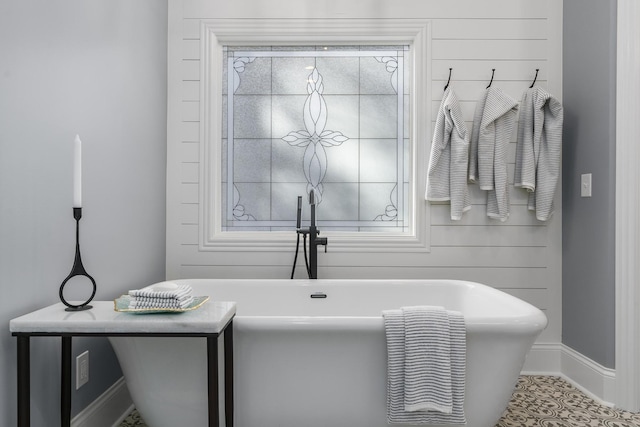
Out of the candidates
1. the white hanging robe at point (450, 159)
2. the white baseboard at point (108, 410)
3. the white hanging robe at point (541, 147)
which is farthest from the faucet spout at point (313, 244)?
the white hanging robe at point (541, 147)

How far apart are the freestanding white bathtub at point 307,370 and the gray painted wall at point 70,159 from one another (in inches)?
13.8

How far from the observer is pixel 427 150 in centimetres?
258

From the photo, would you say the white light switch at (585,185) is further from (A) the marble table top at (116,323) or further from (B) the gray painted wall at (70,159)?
(B) the gray painted wall at (70,159)

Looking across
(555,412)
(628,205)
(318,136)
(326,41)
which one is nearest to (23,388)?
(318,136)

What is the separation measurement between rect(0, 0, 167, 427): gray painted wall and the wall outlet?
0.03 metres

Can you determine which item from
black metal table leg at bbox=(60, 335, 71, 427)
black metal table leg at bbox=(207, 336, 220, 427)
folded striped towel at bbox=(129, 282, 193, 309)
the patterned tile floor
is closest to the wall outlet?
black metal table leg at bbox=(60, 335, 71, 427)

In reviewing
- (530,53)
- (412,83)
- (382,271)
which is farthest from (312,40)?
(382,271)

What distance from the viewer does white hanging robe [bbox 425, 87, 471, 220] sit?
2.43 metres

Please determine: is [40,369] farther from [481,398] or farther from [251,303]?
[481,398]

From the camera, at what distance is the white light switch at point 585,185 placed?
228 centimetres

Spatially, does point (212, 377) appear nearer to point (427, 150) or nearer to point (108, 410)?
point (108, 410)

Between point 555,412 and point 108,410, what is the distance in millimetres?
2072

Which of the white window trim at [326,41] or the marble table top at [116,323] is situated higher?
the white window trim at [326,41]

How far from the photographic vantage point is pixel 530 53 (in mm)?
2561
